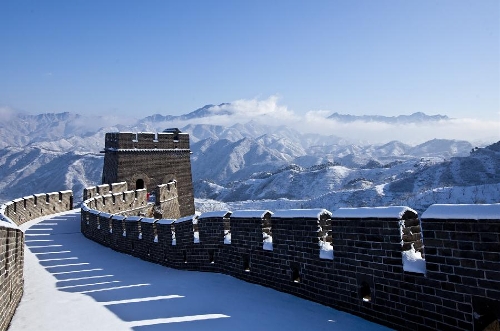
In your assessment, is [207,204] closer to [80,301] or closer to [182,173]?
[182,173]

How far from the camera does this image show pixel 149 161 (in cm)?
2931

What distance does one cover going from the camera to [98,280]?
28.3 ft

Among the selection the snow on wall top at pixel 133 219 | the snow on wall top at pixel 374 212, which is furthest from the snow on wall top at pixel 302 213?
the snow on wall top at pixel 133 219

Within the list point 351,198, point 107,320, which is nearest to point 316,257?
point 107,320

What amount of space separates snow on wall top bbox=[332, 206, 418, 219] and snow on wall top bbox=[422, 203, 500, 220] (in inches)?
14.2

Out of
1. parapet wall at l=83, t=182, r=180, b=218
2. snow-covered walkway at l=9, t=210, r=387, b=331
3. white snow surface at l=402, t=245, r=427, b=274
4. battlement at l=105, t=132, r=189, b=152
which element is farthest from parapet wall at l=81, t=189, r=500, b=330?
→ battlement at l=105, t=132, r=189, b=152

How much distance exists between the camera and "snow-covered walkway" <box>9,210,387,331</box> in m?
5.57

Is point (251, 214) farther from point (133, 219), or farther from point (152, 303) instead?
point (133, 219)

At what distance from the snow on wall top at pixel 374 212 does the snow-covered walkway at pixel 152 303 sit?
1387 mm

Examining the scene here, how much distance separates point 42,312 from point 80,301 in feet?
2.28

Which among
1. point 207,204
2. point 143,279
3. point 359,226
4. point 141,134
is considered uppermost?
point 141,134

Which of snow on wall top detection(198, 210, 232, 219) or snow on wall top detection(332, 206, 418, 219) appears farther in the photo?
snow on wall top detection(198, 210, 232, 219)

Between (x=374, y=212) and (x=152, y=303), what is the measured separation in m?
3.86

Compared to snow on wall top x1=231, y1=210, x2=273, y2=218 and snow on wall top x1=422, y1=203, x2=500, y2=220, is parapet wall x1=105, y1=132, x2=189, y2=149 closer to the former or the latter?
snow on wall top x1=231, y1=210, x2=273, y2=218
